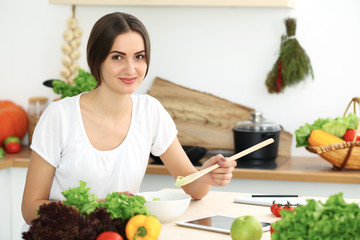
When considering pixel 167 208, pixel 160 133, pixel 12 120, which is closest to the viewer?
pixel 167 208

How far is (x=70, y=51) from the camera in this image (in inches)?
144

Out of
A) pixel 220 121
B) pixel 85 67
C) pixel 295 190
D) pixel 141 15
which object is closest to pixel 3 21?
pixel 85 67

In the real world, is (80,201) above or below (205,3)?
below

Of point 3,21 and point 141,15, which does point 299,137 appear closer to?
point 141,15

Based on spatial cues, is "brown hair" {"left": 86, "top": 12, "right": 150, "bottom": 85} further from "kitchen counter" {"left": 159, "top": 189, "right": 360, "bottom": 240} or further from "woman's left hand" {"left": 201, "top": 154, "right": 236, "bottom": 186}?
"kitchen counter" {"left": 159, "top": 189, "right": 360, "bottom": 240}

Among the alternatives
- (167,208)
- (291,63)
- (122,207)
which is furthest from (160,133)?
(291,63)

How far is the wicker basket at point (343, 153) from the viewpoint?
9.45ft

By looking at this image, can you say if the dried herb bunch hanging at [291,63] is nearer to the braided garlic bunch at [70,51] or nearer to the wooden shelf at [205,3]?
the wooden shelf at [205,3]

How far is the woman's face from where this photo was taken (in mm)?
2000

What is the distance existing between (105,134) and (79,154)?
0.13 meters

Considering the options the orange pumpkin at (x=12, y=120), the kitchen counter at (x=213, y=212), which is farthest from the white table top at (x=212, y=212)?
the orange pumpkin at (x=12, y=120)

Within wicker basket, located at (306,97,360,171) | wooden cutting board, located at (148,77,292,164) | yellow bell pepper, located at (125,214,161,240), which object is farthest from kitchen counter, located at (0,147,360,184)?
yellow bell pepper, located at (125,214,161,240)

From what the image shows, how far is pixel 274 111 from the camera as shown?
343 centimetres

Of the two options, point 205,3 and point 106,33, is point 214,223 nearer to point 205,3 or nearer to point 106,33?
point 106,33
